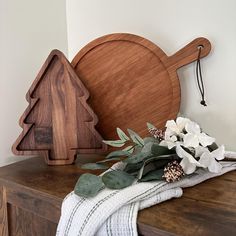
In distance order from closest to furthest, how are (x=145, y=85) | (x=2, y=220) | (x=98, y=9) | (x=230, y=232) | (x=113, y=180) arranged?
(x=230, y=232)
(x=113, y=180)
(x=2, y=220)
(x=145, y=85)
(x=98, y=9)

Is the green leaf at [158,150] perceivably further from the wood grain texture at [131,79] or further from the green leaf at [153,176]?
the wood grain texture at [131,79]

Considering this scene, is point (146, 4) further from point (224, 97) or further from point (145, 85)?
point (224, 97)

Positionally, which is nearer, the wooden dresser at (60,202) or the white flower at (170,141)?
the wooden dresser at (60,202)

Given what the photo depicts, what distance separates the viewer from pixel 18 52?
2.94ft

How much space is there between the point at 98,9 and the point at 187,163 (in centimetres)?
65

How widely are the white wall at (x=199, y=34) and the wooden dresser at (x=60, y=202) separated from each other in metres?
0.20

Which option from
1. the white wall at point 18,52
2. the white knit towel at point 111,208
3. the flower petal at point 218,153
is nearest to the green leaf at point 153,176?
the white knit towel at point 111,208

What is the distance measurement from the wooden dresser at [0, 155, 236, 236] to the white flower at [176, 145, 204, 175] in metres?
0.04

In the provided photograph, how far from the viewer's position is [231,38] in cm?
75

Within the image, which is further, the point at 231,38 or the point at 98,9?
Result: the point at 98,9

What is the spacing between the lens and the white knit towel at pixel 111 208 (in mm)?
464

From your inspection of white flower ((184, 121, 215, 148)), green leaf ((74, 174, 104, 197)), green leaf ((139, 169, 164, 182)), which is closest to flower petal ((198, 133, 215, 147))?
white flower ((184, 121, 215, 148))

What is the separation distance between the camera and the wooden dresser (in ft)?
1.44

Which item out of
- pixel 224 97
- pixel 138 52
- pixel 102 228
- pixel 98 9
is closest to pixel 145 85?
pixel 138 52
